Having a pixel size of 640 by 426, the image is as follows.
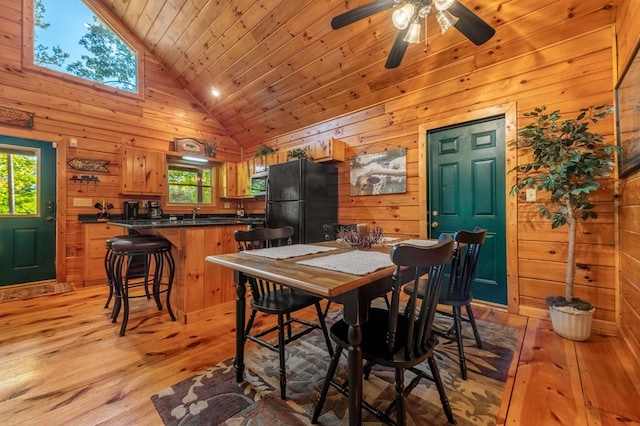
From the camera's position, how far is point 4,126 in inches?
136

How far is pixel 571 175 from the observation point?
2109mm

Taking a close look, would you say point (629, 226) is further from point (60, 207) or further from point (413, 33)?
point (60, 207)

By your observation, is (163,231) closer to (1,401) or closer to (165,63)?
A: (1,401)

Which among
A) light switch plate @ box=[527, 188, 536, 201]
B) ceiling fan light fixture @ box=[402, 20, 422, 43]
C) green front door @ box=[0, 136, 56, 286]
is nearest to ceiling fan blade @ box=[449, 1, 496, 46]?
ceiling fan light fixture @ box=[402, 20, 422, 43]

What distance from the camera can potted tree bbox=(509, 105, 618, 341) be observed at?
2023 millimetres

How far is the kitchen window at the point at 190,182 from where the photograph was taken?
4957 mm

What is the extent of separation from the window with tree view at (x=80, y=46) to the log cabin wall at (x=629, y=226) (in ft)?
19.3

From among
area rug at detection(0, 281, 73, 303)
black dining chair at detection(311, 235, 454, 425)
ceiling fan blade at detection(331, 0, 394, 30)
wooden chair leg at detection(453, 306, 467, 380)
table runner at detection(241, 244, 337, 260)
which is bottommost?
area rug at detection(0, 281, 73, 303)

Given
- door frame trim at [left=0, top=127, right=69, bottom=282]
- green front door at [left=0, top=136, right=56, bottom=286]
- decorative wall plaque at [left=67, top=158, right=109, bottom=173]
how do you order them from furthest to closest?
decorative wall plaque at [left=67, top=158, right=109, bottom=173], door frame trim at [left=0, top=127, right=69, bottom=282], green front door at [left=0, top=136, right=56, bottom=286]

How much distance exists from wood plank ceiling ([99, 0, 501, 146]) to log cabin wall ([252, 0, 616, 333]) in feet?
0.78

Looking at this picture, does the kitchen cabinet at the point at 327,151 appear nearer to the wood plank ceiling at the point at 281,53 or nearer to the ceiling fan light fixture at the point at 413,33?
the wood plank ceiling at the point at 281,53

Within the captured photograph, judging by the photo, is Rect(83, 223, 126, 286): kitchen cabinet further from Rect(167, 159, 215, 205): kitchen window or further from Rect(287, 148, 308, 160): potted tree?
Rect(287, 148, 308, 160): potted tree

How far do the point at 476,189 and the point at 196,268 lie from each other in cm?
296

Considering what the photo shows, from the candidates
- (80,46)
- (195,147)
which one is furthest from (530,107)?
(80,46)
